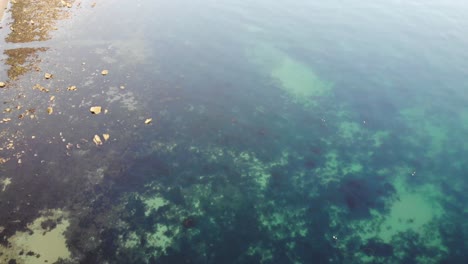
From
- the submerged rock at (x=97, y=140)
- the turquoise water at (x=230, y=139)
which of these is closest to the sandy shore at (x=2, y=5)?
the turquoise water at (x=230, y=139)

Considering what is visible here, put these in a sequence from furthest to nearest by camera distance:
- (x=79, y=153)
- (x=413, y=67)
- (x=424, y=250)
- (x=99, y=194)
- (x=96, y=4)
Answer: (x=96, y=4) < (x=413, y=67) < (x=79, y=153) < (x=99, y=194) < (x=424, y=250)

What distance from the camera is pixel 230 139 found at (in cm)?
2320

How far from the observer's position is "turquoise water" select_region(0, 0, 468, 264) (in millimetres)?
17422

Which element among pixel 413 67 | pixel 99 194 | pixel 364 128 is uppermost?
pixel 413 67

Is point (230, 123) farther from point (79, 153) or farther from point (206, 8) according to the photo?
point (206, 8)

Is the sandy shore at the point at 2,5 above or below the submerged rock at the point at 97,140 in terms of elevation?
above

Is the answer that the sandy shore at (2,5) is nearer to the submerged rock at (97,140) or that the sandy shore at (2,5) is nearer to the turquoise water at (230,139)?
the turquoise water at (230,139)

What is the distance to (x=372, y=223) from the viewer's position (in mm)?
18578

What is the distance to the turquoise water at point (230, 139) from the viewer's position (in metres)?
17.4

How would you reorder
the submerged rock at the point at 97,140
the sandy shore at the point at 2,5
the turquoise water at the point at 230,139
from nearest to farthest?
1. the turquoise water at the point at 230,139
2. the submerged rock at the point at 97,140
3. the sandy shore at the point at 2,5

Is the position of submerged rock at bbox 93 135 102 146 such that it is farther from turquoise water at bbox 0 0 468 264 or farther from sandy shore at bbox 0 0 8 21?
sandy shore at bbox 0 0 8 21

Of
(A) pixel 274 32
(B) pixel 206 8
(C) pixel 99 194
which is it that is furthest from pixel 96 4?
(C) pixel 99 194

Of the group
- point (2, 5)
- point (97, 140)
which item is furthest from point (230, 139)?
point (2, 5)

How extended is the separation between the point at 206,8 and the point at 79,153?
25.3 m
